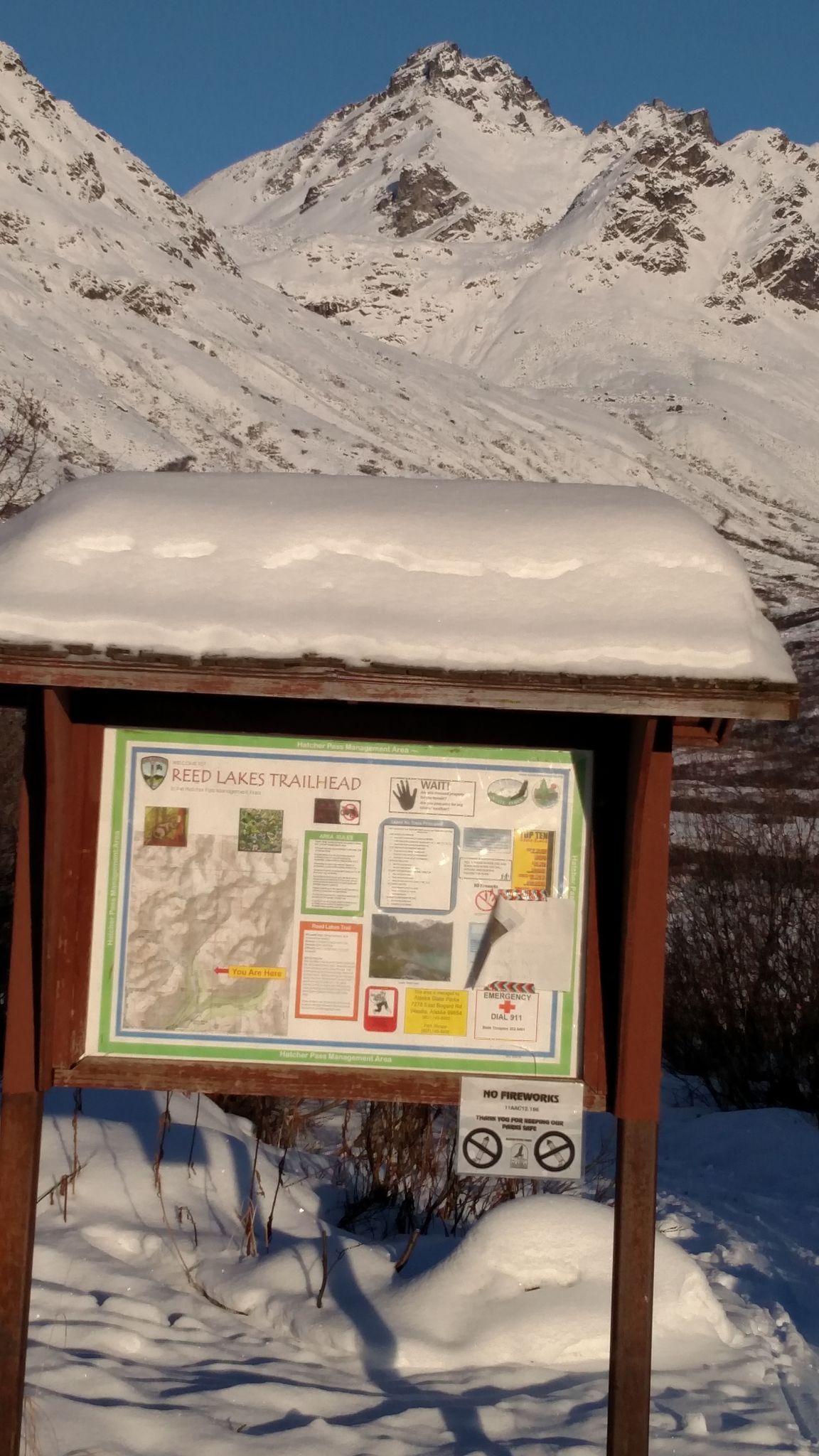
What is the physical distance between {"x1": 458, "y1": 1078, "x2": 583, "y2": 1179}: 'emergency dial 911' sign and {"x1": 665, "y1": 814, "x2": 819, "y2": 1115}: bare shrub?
4.25 metres

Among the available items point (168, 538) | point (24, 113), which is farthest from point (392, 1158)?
point (24, 113)

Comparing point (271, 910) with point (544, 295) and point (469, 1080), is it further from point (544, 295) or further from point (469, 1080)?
point (544, 295)

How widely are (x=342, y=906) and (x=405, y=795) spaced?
0.27 metres

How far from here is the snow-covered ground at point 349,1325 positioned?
A: 9.89 feet

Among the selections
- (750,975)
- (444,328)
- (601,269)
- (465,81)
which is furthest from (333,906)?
(465,81)

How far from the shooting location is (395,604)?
2455 millimetres

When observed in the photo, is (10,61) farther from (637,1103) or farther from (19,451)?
(637,1103)

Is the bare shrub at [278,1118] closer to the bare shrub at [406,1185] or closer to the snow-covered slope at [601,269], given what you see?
the bare shrub at [406,1185]

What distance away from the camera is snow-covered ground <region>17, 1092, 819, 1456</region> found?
3.01 meters

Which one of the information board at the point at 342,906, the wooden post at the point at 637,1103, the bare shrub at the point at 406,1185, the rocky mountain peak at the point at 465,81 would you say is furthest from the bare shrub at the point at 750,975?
the rocky mountain peak at the point at 465,81

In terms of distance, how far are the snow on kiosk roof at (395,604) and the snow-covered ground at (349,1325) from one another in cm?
175

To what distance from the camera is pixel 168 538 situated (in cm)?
253

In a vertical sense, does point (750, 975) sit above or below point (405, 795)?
below

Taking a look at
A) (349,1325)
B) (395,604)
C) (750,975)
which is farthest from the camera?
(750,975)
